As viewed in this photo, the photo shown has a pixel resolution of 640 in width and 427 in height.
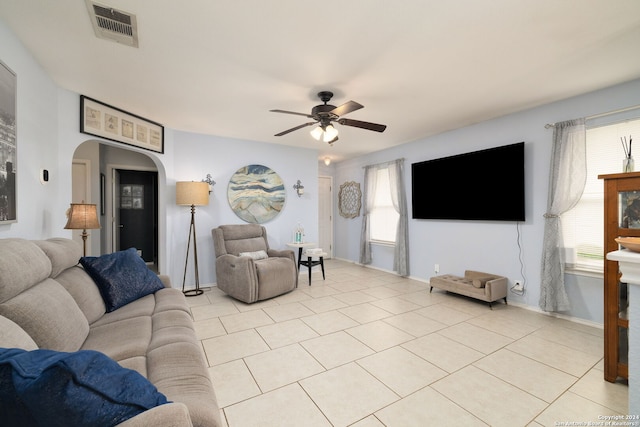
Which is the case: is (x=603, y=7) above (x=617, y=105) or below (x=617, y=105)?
above

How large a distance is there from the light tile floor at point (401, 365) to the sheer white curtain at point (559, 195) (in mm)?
304

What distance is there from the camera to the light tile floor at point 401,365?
1676 mm

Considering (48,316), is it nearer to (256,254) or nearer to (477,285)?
(256,254)

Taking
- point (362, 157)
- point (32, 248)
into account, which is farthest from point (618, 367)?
point (362, 157)

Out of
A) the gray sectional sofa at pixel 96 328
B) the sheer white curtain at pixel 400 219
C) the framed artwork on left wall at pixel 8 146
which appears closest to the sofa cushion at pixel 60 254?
the gray sectional sofa at pixel 96 328

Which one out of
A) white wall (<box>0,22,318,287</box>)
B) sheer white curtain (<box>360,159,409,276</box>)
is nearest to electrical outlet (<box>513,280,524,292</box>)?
sheer white curtain (<box>360,159,409,276</box>)

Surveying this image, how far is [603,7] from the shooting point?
168cm

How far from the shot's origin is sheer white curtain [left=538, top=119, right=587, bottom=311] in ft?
9.52

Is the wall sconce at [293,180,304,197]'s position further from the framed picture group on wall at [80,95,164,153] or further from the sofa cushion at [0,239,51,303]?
the sofa cushion at [0,239,51,303]

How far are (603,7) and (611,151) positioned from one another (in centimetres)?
172

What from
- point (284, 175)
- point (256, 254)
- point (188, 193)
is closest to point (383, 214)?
point (284, 175)

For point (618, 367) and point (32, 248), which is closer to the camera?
point (32, 248)

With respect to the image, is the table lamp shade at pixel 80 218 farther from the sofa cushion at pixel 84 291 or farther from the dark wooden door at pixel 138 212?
the dark wooden door at pixel 138 212

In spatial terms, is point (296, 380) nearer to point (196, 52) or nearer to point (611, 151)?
point (196, 52)
